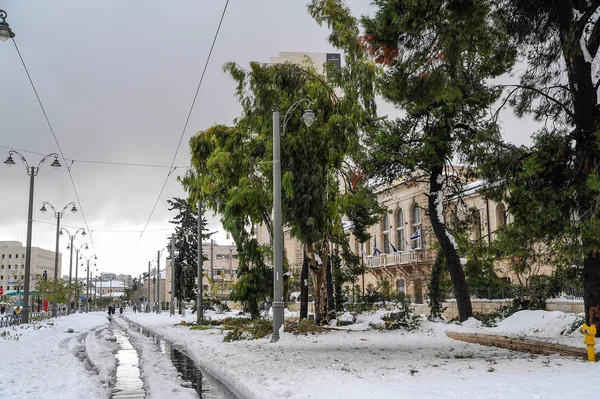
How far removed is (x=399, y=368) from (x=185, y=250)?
58648 millimetres

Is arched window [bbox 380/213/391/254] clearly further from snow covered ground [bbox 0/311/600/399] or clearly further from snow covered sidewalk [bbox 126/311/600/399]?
snow covered sidewalk [bbox 126/311/600/399]

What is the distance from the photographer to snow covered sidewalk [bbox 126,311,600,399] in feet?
30.6

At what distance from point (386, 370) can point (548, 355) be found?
4410mm

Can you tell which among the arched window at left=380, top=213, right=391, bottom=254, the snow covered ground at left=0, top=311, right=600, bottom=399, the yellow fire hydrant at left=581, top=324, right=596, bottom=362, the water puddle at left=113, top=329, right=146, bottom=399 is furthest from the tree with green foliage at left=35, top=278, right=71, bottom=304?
the yellow fire hydrant at left=581, top=324, right=596, bottom=362

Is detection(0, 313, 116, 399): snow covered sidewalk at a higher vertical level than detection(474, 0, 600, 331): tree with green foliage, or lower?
lower

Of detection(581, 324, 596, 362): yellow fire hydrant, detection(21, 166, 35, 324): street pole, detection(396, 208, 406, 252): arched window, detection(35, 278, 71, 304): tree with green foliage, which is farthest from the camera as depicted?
detection(396, 208, 406, 252): arched window

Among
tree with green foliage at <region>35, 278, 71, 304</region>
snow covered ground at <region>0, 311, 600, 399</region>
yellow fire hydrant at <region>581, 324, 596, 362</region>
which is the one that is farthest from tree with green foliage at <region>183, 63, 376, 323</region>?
tree with green foliage at <region>35, 278, 71, 304</region>

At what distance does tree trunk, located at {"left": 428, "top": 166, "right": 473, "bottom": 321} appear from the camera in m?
23.3

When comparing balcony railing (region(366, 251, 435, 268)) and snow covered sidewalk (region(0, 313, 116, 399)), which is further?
balcony railing (region(366, 251, 435, 268))

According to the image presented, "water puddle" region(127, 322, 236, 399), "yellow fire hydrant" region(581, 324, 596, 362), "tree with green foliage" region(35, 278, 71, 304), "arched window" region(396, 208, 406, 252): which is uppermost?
"arched window" region(396, 208, 406, 252)

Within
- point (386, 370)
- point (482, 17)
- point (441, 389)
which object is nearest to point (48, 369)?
point (386, 370)

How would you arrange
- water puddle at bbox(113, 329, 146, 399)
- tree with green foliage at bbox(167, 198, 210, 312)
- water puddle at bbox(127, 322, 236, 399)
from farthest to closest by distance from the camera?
1. tree with green foliage at bbox(167, 198, 210, 312)
2. water puddle at bbox(113, 329, 146, 399)
3. water puddle at bbox(127, 322, 236, 399)

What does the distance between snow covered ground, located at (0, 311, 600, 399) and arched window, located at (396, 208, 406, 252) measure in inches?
1266

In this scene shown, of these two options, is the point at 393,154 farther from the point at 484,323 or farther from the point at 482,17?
the point at 482,17
